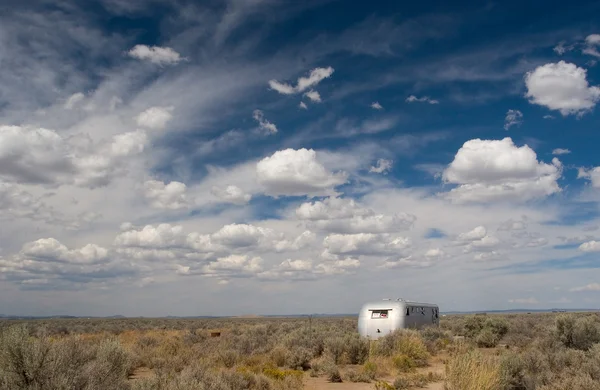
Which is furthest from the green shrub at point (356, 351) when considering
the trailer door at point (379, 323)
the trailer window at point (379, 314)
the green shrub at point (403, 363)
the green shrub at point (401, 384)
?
the trailer window at point (379, 314)

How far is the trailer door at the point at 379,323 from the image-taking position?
29.2 metres

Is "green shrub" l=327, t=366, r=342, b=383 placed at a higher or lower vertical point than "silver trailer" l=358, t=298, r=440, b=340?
lower

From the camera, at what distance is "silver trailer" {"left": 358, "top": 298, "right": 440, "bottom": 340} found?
29.2 metres

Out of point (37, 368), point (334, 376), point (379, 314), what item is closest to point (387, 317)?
point (379, 314)

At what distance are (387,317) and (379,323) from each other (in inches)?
26.0

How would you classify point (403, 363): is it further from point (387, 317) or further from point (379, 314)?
point (379, 314)

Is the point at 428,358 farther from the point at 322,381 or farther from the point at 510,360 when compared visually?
the point at 510,360

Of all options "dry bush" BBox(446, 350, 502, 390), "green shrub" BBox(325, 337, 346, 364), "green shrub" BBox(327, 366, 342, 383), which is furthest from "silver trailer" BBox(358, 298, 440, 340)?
"dry bush" BBox(446, 350, 502, 390)

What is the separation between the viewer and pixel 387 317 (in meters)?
29.7

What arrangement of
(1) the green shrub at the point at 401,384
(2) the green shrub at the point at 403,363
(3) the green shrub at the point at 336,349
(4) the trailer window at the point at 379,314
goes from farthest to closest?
(4) the trailer window at the point at 379,314 → (3) the green shrub at the point at 336,349 → (2) the green shrub at the point at 403,363 → (1) the green shrub at the point at 401,384

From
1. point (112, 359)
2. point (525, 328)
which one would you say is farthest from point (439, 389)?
point (525, 328)

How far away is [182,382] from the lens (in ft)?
31.4

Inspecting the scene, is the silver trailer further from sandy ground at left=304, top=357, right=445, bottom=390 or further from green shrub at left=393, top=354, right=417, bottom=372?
sandy ground at left=304, top=357, right=445, bottom=390

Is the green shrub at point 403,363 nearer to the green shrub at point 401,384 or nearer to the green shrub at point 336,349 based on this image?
the green shrub at point 336,349
